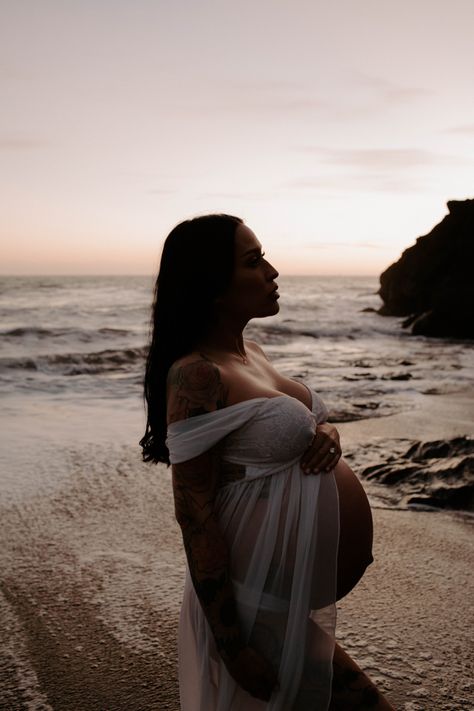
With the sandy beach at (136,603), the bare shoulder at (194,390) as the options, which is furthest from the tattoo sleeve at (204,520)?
the sandy beach at (136,603)

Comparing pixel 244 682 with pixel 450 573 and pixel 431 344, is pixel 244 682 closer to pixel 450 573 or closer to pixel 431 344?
pixel 450 573

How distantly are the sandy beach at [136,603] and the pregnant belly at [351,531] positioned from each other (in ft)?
2.93

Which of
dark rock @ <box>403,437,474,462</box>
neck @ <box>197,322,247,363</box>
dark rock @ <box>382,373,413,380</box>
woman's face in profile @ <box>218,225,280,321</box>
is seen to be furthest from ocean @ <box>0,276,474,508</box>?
woman's face in profile @ <box>218,225,280,321</box>

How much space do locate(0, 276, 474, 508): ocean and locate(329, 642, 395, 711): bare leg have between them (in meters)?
3.64

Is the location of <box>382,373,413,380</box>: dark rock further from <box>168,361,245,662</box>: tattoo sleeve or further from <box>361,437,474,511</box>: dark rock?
<box>168,361,245,662</box>: tattoo sleeve

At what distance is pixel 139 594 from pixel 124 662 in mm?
633

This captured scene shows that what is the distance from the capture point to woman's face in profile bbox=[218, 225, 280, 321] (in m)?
2.00

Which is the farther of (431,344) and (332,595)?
(431,344)

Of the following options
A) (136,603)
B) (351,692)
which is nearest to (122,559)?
(136,603)

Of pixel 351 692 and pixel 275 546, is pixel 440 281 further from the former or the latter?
pixel 275 546

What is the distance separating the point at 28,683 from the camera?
9.01 ft

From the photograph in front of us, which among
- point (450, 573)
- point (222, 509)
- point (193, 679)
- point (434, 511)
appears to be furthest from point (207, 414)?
point (434, 511)

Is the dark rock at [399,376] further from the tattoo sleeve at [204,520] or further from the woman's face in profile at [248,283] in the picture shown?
the tattoo sleeve at [204,520]

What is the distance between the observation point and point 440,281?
1119 inches
